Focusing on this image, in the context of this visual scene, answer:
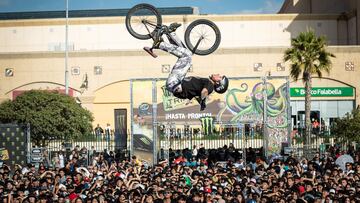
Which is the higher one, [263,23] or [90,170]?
[263,23]

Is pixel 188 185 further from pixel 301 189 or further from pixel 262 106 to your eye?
pixel 262 106

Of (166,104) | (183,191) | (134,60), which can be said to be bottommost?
(183,191)

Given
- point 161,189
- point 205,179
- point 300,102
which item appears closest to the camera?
point 161,189

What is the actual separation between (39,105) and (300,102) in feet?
73.9

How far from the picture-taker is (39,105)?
A: 47344mm

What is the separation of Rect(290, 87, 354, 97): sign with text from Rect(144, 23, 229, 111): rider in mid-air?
44.7 m

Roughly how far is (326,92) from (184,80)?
45491 millimetres

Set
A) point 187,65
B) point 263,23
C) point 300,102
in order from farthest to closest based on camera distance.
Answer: point 263,23 < point 300,102 < point 187,65

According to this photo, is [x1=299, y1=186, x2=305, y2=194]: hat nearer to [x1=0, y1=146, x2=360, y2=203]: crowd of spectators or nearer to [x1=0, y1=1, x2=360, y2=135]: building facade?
[x1=0, y1=146, x2=360, y2=203]: crowd of spectators

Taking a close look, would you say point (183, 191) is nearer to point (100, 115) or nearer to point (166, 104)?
point (166, 104)

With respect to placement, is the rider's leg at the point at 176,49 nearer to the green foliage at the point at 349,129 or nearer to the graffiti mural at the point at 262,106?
the graffiti mural at the point at 262,106

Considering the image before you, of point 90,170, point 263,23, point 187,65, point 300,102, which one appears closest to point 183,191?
point 187,65

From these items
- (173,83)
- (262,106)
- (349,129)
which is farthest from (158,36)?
(349,129)

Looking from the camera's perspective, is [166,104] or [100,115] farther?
[100,115]
